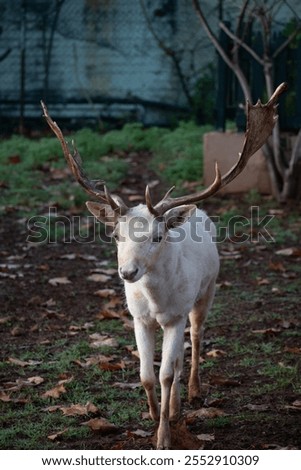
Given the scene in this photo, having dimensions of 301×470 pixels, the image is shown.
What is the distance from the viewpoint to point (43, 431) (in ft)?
20.3

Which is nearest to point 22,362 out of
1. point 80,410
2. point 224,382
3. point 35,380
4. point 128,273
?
Answer: point 35,380

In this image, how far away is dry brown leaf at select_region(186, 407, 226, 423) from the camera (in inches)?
252

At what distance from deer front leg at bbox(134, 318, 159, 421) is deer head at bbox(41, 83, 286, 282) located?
490 millimetres

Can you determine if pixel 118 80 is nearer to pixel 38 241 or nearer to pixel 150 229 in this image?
pixel 38 241

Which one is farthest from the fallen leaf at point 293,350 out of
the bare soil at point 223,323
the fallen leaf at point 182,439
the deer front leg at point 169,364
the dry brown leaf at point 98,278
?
the dry brown leaf at point 98,278

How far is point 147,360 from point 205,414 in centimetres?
57

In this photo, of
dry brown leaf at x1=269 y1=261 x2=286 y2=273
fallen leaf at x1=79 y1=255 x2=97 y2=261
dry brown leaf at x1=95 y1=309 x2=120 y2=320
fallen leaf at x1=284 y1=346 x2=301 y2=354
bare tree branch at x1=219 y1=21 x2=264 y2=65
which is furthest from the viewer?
bare tree branch at x1=219 y1=21 x2=264 y2=65

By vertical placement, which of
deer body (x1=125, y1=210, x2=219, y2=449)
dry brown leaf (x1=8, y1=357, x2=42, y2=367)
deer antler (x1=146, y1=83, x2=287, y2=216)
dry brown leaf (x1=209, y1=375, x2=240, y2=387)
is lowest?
dry brown leaf (x1=8, y1=357, x2=42, y2=367)

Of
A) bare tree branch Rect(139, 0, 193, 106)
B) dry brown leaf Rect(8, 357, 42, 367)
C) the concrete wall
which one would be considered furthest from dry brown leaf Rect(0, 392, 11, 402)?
the concrete wall

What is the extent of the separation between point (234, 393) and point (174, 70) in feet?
42.8

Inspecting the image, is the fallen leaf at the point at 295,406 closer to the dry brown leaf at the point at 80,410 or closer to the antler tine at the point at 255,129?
the dry brown leaf at the point at 80,410

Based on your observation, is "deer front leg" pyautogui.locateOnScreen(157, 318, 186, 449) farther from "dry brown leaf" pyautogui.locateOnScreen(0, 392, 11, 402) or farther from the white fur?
"dry brown leaf" pyautogui.locateOnScreen(0, 392, 11, 402)

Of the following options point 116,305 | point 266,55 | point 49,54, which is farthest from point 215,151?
point 49,54

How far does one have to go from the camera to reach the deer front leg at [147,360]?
20.4ft
